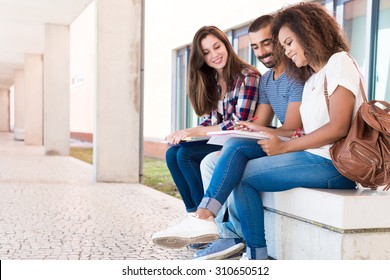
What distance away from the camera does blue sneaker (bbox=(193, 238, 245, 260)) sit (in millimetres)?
2443

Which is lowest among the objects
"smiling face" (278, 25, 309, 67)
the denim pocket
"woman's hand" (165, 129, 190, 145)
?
the denim pocket

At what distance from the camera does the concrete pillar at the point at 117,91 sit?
583 cm

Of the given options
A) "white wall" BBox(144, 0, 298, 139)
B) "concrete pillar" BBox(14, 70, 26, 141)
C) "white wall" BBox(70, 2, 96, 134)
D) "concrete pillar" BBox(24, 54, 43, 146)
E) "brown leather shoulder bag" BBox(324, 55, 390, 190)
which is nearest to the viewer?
"brown leather shoulder bag" BBox(324, 55, 390, 190)

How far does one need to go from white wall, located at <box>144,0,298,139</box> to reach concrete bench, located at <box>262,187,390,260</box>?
19.1ft

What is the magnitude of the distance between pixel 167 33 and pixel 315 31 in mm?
8815

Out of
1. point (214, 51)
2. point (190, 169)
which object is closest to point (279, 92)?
point (214, 51)

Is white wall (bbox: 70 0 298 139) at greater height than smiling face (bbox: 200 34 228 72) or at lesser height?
greater

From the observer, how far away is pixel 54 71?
35.6 ft

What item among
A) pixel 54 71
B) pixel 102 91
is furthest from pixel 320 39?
pixel 54 71

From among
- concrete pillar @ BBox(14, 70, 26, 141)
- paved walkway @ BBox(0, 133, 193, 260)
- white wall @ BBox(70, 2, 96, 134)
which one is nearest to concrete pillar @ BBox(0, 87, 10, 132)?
concrete pillar @ BBox(14, 70, 26, 141)

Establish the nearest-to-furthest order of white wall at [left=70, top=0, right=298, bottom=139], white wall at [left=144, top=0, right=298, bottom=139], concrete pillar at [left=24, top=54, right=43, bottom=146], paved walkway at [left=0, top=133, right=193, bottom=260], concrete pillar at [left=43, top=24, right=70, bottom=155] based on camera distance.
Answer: paved walkway at [left=0, top=133, right=193, bottom=260] → white wall at [left=70, top=0, right=298, bottom=139] → white wall at [left=144, top=0, right=298, bottom=139] → concrete pillar at [left=43, top=24, right=70, bottom=155] → concrete pillar at [left=24, top=54, right=43, bottom=146]

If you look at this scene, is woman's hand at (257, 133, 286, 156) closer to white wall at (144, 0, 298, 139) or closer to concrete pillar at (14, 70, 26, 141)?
white wall at (144, 0, 298, 139)

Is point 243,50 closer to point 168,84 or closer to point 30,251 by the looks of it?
point 168,84
